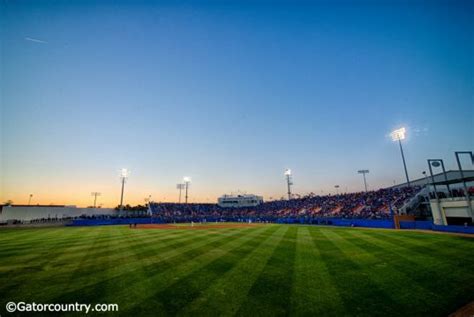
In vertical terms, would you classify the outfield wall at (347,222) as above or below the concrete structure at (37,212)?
below

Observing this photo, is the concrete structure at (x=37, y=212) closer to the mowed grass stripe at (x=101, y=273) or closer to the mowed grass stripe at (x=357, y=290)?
the mowed grass stripe at (x=101, y=273)

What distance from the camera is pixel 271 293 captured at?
706 cm

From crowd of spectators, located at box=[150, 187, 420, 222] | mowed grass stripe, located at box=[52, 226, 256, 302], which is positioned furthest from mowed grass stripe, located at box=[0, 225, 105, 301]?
crowd of spectators, located at box=[150, 187, 420, 222]

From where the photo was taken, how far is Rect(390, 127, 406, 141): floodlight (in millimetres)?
40225

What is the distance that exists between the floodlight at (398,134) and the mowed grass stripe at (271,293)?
4191 cm

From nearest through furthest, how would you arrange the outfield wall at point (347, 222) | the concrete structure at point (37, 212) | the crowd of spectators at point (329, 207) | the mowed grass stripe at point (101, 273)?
the mowed grass stripe at point (101, 273)
the outfield wall at point (347, 222)
the crowd of spectators at point (329, 207)
the concrete structure at point (37, 212)

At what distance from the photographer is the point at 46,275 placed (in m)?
8.84

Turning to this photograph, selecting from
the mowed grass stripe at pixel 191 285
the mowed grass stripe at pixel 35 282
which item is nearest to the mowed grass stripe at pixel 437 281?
the mowed grass stripe at pixel 191 285

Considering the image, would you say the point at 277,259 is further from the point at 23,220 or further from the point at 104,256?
the point at 23,220

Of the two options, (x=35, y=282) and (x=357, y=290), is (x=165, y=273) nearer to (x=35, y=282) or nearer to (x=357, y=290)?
(x=35, y=282)

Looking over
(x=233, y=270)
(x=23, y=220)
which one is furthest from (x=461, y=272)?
(x=23, y=220)

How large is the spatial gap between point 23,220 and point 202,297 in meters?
72.2

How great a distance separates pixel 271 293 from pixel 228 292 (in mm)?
1433

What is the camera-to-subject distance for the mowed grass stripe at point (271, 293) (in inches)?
233
